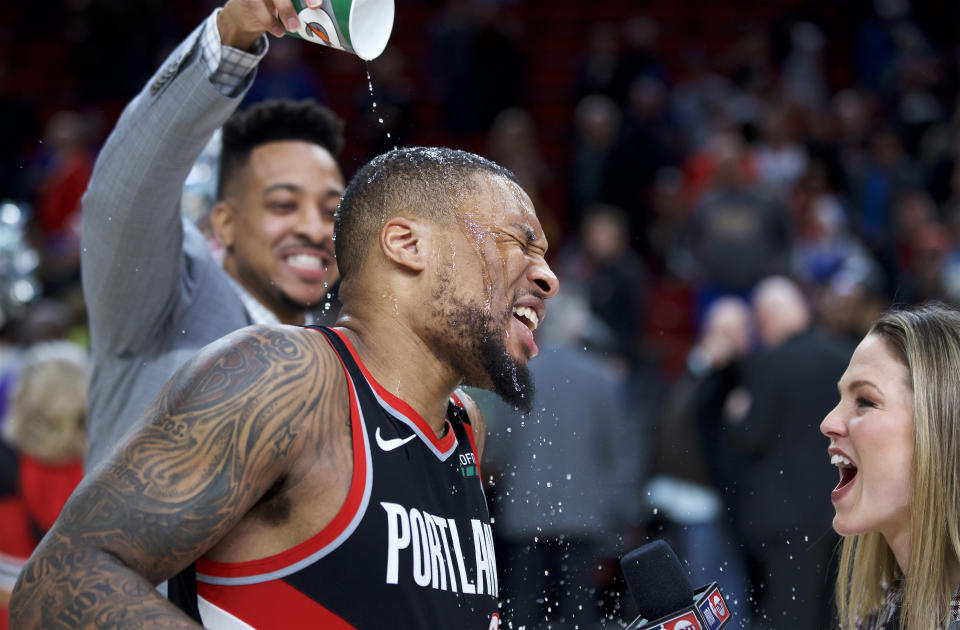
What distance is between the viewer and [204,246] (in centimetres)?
295

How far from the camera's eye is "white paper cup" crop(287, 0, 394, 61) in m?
2.08

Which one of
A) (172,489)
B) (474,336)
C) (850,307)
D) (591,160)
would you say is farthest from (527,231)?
(591,160)

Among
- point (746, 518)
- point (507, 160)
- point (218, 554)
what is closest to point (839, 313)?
point (746, 518)

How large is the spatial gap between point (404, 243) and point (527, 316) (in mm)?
289

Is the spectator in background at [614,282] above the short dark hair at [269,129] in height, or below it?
above

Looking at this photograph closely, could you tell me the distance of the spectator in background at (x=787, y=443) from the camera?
15.3 ft

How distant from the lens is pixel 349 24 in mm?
2086

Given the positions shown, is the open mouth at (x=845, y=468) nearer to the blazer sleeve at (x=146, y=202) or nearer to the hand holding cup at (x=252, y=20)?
the hand holding cup at (x=252, y=20)

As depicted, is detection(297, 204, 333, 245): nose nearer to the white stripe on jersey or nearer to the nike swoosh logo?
the nike swoosh logo

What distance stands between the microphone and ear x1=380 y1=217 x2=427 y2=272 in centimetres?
71

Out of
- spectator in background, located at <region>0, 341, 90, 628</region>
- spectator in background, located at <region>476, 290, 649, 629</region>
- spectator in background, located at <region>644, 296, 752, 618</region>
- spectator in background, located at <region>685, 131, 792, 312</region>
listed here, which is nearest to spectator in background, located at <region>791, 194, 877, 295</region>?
spectator in background, located at <region>685, 131, 792, 312</region>

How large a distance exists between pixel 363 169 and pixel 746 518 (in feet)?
11.8

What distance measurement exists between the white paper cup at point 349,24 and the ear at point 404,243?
338 mm

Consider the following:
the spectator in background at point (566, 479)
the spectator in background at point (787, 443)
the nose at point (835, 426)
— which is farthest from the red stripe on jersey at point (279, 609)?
the spectator in background at point (566, 479)
